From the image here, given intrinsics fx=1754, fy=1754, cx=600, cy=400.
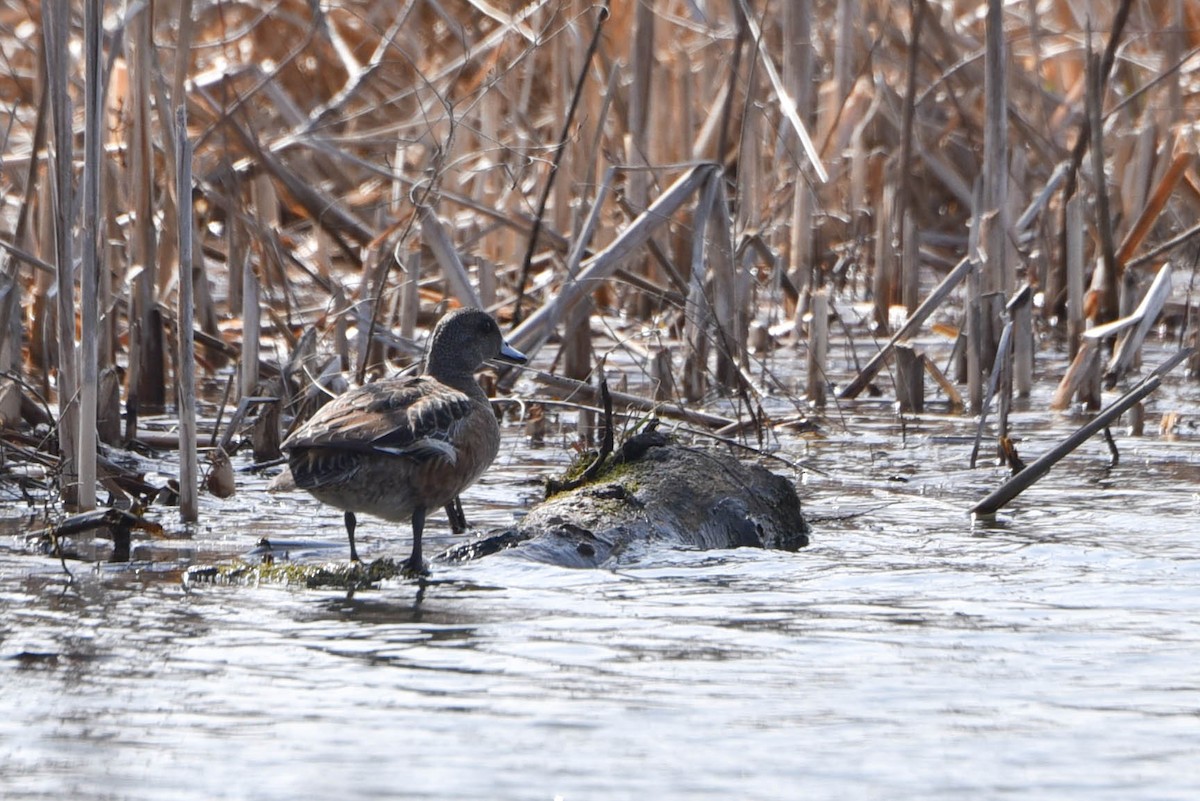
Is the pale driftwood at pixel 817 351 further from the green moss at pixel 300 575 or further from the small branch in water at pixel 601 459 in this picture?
the green moss at pixel 300 575

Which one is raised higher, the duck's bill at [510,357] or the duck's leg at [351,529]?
the duck's bill at [510,357]

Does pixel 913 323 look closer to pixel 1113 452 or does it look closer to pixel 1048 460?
pixel 1113 452

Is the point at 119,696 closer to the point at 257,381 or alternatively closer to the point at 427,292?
the point at 257,381

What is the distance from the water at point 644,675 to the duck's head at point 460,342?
0.90 meters

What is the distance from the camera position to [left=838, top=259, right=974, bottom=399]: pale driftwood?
7578 mm

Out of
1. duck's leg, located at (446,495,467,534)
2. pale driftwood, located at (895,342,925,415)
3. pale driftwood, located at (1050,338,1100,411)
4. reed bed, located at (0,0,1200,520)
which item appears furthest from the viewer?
pale driftwood, located at (895,342,925,415)

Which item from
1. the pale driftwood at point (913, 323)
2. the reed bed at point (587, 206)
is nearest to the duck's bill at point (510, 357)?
the reed bed at point (587, 206)

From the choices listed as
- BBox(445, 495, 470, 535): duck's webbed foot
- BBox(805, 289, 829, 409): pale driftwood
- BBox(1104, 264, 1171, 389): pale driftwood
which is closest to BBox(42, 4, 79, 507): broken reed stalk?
BBox(445, 495, 470, 535): duck's webbed foot

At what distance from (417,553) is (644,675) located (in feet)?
4.41

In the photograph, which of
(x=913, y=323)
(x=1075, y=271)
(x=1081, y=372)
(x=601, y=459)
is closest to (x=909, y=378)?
(x=913, y=323)

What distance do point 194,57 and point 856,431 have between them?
5595 mm

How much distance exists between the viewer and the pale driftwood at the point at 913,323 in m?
7.58

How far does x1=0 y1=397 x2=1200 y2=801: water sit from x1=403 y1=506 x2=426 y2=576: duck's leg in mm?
66

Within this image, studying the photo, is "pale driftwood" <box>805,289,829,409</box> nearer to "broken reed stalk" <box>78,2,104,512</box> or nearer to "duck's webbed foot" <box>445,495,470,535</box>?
"duck's webbed foot" <box>445,495,470,535</box>
